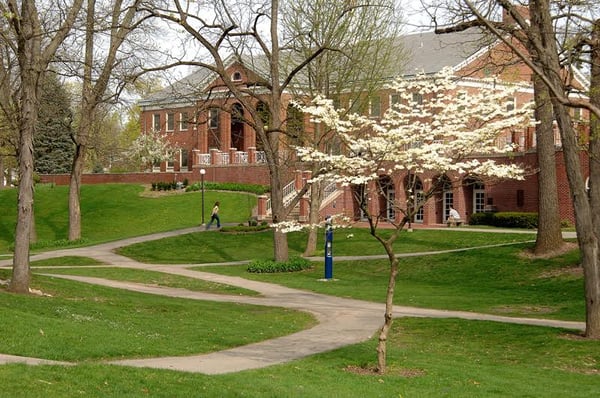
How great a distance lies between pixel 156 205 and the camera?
173ft

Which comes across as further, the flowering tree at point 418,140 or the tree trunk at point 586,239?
the tree trunk at point 586,239

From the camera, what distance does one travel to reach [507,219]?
129ft

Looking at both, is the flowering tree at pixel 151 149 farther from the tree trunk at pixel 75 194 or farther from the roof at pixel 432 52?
the tree trunk at pixel 75 194

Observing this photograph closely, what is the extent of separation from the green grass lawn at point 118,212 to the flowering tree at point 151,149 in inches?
308

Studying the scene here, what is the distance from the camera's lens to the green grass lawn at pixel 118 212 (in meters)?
47.9

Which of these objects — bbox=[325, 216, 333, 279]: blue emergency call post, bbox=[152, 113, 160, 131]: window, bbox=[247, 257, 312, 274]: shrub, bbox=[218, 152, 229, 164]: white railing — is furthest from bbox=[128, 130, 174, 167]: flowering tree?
bbox=[325, 216, 333, 279]: blue emergency call post

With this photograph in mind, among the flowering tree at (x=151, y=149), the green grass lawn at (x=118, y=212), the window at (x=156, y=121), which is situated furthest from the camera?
the window at (x=156, y=121)

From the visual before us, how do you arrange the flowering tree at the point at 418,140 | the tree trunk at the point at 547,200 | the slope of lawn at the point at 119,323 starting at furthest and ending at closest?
the tree trunk at the point at 547,200
the slope of lawn at the point at 119,323
the flowering tree at the point at 418,140

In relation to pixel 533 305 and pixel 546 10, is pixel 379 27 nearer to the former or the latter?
pixel 533 305

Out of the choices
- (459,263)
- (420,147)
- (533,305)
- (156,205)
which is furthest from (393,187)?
(420,147)

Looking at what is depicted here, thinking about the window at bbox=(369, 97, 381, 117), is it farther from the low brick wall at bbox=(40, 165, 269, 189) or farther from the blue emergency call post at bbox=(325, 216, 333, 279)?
the low brick wall at bbox=(40, 165, 269, 189)

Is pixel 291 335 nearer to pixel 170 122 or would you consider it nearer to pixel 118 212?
pixel 118 212

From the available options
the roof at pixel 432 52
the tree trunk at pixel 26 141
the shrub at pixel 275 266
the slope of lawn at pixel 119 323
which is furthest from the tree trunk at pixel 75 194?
the tree trunk at pixel 26 141

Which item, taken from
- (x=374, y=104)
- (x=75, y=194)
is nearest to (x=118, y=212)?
(x=75, y=194)
